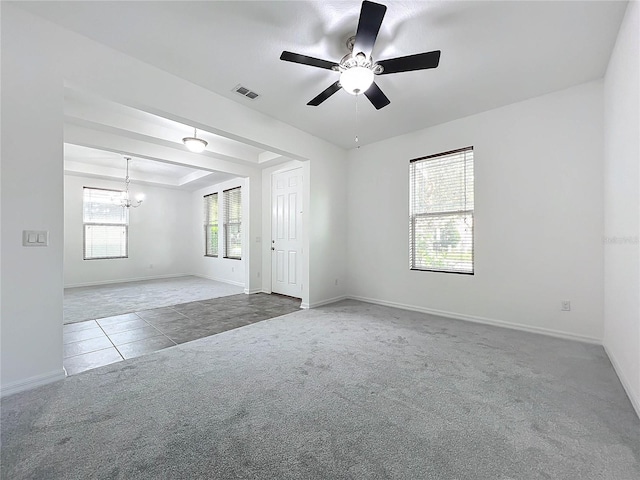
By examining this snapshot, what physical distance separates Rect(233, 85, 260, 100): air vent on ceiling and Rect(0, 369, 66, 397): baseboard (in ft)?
10.2

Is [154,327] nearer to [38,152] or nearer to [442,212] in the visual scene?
[38,152]

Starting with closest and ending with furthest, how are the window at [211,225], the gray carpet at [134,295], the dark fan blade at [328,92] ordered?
the dark fan blade at [328,92]
the gray carpet at [134,295]
the window at [211,225]

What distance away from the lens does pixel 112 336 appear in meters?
3.22

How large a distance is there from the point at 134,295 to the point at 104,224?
2663 millimetres

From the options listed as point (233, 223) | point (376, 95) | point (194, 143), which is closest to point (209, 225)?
point (233, 223)

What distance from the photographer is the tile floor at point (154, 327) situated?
2729 mm

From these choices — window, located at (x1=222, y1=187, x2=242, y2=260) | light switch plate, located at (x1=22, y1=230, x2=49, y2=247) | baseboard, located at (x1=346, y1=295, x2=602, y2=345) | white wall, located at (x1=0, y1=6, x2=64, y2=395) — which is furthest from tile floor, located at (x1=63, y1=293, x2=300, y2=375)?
window, located at (x1=222, y1=187, x2=242, y2=260)

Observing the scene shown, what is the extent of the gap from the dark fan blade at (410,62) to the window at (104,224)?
7.19 meters

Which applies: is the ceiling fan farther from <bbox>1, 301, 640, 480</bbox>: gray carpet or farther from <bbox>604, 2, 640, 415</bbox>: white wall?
<bbox>1, 301, 640, 480</bbox>: gray carpet

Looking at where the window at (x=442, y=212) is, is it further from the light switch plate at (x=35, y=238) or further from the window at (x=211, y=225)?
the window at (x=211, y=225)

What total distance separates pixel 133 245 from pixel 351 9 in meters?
7.73

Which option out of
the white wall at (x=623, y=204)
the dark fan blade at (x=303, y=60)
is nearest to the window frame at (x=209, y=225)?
the dark fan blade at (x=303, y=60)

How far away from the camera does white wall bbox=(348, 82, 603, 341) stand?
117 inches

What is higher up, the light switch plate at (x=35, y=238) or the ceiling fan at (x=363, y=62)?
the ceiling fan at (x=363, y=62)
